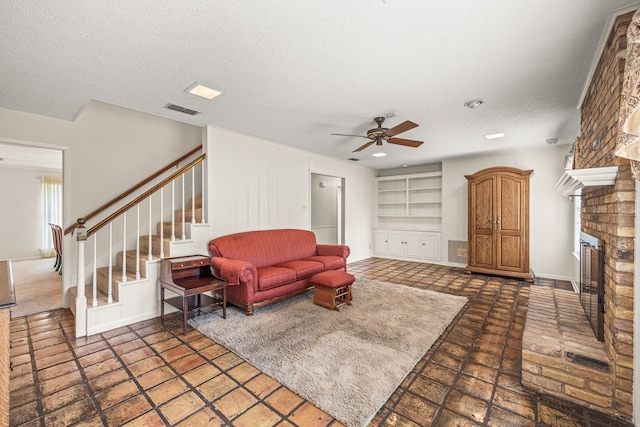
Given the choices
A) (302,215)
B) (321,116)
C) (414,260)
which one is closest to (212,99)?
(321,116)

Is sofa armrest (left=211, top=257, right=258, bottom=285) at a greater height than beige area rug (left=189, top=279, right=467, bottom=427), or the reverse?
sofa armrest (left=211, top=257, right=258, bottom=285)

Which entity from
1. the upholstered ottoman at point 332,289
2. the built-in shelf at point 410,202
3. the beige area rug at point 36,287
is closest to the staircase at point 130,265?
the beige area rug at point 36,287

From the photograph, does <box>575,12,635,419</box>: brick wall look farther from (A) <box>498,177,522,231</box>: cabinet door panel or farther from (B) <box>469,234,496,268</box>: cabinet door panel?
(B) <box>469,234,496,268</box>: cabinet door panel

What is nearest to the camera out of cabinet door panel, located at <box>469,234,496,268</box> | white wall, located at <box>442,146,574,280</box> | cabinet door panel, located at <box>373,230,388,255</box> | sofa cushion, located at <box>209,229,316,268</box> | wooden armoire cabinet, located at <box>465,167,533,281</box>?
sofa cushion, located at <box>209,229,316,268</box>

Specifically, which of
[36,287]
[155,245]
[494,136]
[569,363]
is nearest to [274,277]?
[155,245]

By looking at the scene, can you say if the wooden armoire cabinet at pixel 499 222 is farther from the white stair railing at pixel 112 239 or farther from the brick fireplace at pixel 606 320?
the white stair railing at pixel 112 239

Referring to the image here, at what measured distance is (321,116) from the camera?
349 centimetres

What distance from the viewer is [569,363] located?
1877 millimetres

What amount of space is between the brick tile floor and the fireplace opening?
61 cm

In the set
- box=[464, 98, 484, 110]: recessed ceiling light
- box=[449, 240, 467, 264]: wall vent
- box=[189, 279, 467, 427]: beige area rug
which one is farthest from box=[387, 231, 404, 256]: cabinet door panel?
box=[464, 98, 484, 110]: recessed ceiling light

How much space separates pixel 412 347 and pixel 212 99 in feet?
10.7

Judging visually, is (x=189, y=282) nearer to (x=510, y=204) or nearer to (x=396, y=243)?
(x=396, y=243)

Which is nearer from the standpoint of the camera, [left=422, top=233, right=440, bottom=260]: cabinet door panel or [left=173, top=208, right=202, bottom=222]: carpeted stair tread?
[left=173, top=208, right=202, bottom=222]: carpeted stair tread

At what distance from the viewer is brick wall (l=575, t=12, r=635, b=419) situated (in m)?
1.65
